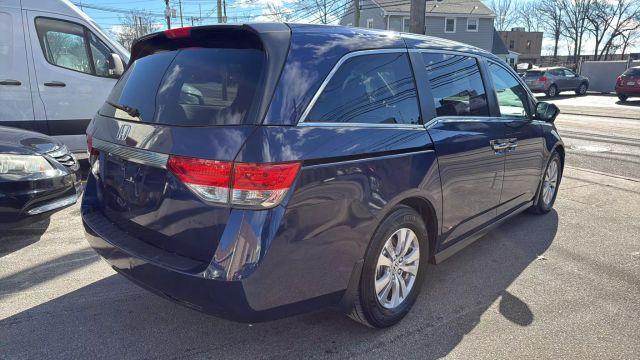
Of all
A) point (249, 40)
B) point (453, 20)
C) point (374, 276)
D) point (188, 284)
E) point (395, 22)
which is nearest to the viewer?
point (188, 284)

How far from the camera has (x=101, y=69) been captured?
6.56 meters

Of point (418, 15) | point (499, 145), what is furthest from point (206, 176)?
point (418, 15)

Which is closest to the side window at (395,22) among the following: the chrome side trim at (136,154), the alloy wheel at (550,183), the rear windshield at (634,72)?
the rear windshield at (634,72)

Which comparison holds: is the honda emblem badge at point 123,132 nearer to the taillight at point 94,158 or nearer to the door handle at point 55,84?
the taillight at point 94,158

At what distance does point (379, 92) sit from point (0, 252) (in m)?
3.67

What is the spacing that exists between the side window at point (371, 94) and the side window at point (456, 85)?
0.96 ft

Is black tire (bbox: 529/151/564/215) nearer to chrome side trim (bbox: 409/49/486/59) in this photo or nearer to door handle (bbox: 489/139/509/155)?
door handle (bbox: 489/139/509/155)

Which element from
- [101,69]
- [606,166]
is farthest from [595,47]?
[101,69]

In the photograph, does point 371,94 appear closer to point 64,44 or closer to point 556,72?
point 64,44

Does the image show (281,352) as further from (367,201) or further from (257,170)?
(257,170)

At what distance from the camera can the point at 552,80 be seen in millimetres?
25453

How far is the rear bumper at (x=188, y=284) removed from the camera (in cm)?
211

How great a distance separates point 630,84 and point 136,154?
78.9 feet

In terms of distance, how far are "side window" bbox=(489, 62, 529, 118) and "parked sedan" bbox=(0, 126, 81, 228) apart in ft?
13.2
